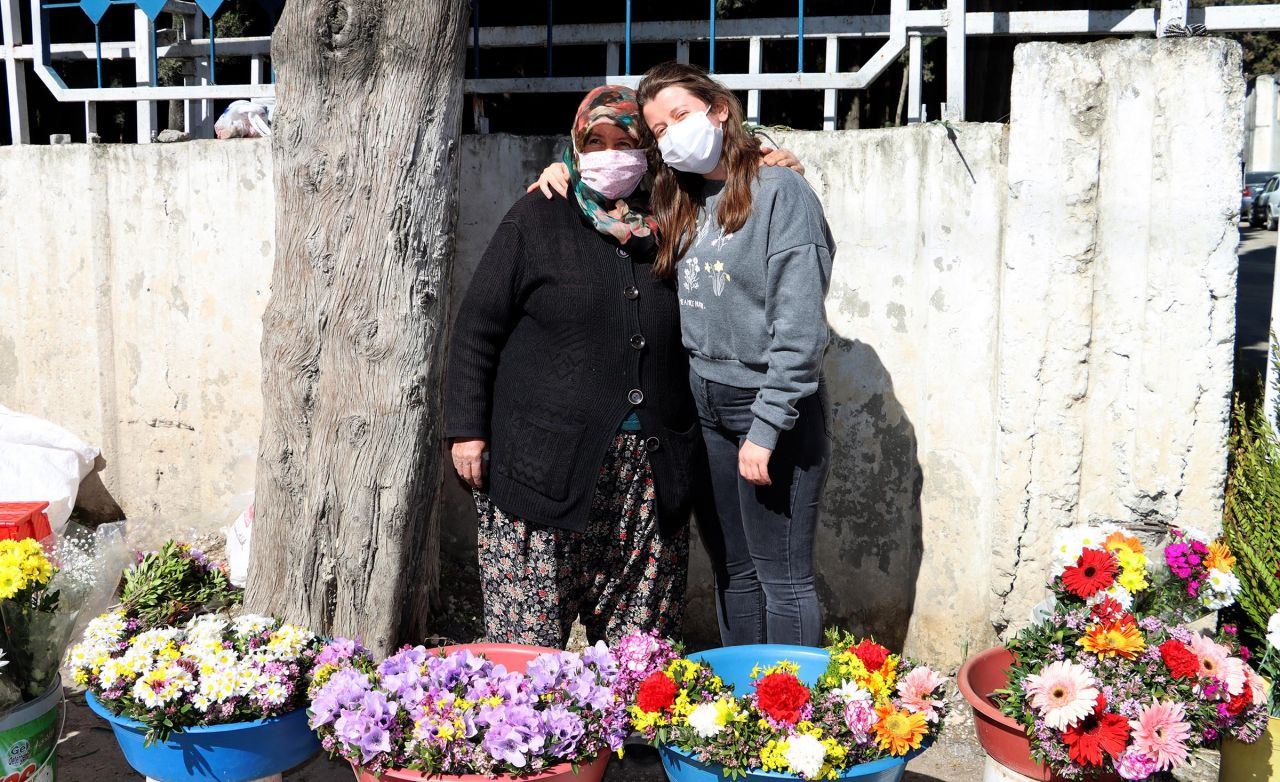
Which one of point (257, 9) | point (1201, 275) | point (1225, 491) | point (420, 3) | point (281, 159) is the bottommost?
point (1225, 491)

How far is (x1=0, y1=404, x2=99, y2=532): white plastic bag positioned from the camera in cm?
464

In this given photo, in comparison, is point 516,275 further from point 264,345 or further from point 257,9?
point 257,9

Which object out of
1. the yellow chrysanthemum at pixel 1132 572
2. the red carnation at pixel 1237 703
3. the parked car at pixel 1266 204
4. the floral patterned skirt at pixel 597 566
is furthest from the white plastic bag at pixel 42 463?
the parked car at pixel 1266 204

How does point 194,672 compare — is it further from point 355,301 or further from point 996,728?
point 996,728

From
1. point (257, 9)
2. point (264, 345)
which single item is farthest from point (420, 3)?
point (257, 9)

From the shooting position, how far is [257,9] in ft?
30.0

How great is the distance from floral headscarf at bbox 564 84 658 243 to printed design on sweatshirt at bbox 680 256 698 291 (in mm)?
137

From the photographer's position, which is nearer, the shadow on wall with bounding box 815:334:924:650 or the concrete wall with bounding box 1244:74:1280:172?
the shadow on wall with bounding box 815:334:924:650

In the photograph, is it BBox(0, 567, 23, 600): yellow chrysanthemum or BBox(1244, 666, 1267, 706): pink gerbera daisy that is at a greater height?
BBox(0, 567, 23, 600): yellow chrysanthemum

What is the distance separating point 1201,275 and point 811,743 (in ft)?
6.19

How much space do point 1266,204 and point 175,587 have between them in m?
24.0

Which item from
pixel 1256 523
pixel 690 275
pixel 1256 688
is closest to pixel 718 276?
pixel 690 275

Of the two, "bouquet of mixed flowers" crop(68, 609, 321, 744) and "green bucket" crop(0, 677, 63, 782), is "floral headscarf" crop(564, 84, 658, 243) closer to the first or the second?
"bouquet of mixed flowers" crop(68, 609, 321, 744)

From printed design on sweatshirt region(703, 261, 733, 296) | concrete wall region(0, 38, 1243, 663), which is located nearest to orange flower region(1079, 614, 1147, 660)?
concrete wall region(0, 38, 1243, 663)
